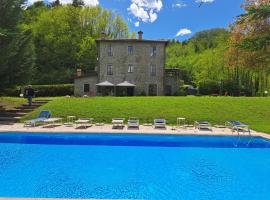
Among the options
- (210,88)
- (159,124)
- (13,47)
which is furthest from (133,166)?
(210,88)

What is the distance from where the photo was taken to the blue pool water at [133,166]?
7082mm

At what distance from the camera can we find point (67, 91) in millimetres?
39344

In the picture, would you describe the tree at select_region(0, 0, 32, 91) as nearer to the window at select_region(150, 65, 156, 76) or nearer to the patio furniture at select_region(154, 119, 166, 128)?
the patio furniture at select_region(154, 119, 166, 128)

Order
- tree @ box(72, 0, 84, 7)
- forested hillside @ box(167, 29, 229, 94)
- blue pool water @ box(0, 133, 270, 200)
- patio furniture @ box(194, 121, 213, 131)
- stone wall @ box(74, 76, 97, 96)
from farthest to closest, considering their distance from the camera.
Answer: tree @ box(72, 0, 84, 7) → forested hillside @ box(167, 29, 229, 94) → stone wall @ box(74, 76, 97, 96) → patio furniture @ box(194, 121, 213, 131) → blue pool water @ box(0, 133, 270, 200)

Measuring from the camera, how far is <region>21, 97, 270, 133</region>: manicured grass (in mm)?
20391

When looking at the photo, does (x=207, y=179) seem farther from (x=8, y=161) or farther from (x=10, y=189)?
(x=8, y=161)

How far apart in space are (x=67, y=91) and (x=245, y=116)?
26.5 m

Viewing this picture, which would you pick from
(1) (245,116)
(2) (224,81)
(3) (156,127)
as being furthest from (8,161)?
(2) (224,81)

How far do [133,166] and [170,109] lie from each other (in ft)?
42.8

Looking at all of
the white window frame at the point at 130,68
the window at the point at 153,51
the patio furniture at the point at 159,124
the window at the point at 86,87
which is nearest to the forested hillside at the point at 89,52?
the window at the point at 86,87

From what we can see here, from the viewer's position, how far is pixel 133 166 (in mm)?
9594

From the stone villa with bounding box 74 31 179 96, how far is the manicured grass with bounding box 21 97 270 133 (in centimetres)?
1268

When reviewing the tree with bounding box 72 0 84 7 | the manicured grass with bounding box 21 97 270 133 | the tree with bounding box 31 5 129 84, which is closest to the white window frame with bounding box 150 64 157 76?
the manicured grass with bounding box 21 97 270 133

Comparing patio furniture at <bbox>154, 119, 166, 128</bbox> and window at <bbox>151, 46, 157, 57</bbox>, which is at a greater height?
window at <bbox>151, 46, 157, 57</bbox>
